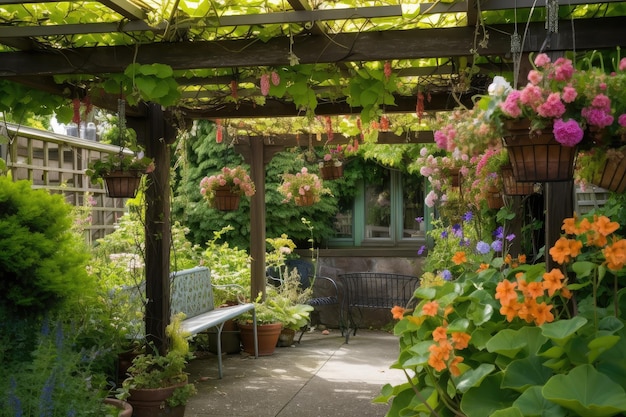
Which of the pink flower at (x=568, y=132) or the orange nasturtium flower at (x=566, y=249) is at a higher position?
the pink flower at (x=568, y=132)

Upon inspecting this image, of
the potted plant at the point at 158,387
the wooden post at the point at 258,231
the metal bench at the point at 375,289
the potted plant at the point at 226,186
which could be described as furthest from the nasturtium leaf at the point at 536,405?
the metal bench at the point at 375,289

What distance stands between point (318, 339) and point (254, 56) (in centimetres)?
534

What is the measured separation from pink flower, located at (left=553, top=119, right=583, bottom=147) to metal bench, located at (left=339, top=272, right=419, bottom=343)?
6.96 meters

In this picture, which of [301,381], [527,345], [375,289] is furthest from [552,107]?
[375,289]

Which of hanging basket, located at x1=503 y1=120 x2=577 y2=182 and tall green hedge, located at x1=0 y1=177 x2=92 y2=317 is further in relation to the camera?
tall green hedge, located at x1=0 y1=177 x2=92 y2=317

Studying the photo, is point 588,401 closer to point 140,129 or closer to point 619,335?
point 619,335

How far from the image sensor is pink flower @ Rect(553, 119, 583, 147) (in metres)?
2.49

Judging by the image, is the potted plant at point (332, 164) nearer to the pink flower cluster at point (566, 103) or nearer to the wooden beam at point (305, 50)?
the wooden beam at point (305, 50)

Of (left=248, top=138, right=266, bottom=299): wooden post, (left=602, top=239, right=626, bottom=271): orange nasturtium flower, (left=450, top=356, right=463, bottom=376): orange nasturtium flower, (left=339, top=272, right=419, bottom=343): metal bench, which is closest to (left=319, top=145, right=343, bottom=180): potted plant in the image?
(left=248, top=138, right=266, bottom=299): wooden post

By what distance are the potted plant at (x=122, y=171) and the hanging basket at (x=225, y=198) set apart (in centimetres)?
221

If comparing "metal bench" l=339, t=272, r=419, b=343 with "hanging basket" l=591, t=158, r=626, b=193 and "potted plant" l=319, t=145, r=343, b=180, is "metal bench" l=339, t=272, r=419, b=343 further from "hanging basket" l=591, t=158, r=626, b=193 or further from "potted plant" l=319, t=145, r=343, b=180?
"hanging basket" l=591, t=158, r=626, b=193

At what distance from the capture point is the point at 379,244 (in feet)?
35.0

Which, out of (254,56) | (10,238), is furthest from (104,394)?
(254,56)

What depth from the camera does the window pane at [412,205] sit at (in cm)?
1057
